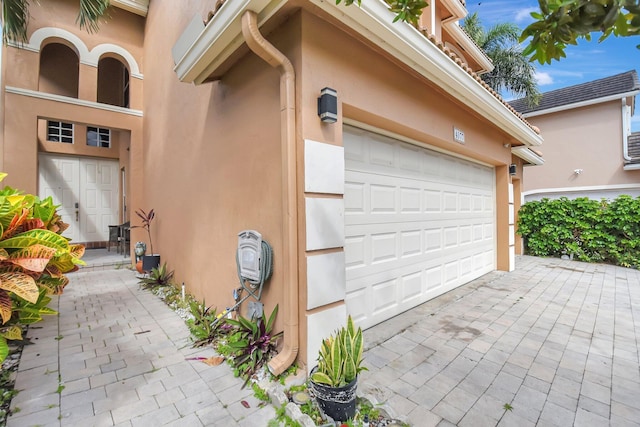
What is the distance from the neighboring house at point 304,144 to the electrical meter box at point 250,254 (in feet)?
0.40

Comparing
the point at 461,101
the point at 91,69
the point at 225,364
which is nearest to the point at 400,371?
the point at 225,364

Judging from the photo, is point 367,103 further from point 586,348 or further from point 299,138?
point 586,348

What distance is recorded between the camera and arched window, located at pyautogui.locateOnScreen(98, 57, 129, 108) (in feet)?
32.3

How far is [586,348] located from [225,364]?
12.5 ft

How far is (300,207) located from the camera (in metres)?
2.54

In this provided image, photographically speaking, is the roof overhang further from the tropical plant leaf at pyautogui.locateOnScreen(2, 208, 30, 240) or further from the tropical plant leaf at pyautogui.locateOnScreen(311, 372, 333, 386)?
the tropical plant leaf at pyautogui.locateOnScreen(311, 372, 333, 386)

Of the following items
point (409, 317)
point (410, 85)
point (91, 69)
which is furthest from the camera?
point (91, 69)

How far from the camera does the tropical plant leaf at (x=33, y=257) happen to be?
194cm

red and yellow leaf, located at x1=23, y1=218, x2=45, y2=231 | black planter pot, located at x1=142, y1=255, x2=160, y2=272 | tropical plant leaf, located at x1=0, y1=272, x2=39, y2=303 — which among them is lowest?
black planter pot, located at x1=142, y1=255, x2=160, y2=272

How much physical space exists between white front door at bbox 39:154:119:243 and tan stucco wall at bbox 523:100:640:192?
51.9 ft

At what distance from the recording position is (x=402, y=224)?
4.18 metres

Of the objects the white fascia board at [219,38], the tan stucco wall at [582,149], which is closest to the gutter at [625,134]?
the tan stucco wall at [582,149]

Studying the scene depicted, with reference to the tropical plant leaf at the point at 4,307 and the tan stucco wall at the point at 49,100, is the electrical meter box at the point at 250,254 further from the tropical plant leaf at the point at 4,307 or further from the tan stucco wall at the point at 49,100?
the tan stucco wall at the point at 49,100

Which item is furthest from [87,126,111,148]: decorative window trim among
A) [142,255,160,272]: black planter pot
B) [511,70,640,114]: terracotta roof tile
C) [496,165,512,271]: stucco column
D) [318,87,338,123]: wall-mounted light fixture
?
[511,70,640,114]: terracotta roof tile
